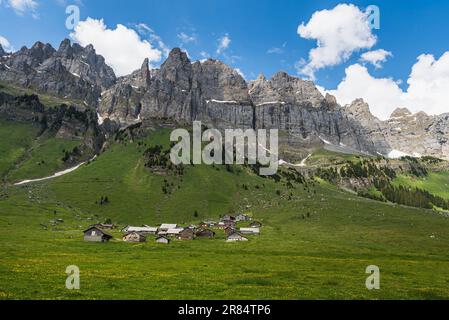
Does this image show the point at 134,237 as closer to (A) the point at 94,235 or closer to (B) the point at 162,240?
(B) the point at 162,240

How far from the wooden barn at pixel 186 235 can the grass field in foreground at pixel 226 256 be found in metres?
12.3

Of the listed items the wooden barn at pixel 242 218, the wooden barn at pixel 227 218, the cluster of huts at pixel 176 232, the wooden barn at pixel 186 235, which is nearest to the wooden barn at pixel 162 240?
the cluster of huts at pixel 176 232

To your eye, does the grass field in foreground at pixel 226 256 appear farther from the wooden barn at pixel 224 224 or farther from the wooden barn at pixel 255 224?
the wooden barn at pixel 224 224

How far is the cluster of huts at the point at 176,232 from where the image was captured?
110m

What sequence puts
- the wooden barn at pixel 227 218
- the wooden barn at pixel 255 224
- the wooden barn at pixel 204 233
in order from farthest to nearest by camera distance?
the wooden barn at pixel 227 218, the wooden barn at pixel 255 224, the wooden barn at pixel 204 233

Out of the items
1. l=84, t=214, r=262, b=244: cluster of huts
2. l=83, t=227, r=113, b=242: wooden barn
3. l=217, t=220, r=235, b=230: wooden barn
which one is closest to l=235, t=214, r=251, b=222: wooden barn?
l=84, t=214, r=262, b=244: cluster of huts

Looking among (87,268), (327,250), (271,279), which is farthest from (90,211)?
(271,279)

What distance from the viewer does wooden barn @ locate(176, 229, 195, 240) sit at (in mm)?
132250

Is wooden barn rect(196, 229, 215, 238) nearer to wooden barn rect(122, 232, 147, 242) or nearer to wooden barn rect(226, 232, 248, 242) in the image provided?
wooden barn rect(226, 232, 248, 242)

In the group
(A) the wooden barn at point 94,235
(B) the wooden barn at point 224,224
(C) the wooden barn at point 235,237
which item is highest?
(A) the wooden barn at point 94,235

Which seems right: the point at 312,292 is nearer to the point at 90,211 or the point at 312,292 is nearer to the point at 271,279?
the point at 271,279

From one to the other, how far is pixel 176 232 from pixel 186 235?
970 centimetres

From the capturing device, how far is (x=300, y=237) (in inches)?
5054

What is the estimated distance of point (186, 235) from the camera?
132875 millimetres
